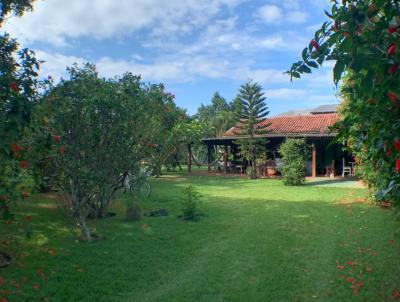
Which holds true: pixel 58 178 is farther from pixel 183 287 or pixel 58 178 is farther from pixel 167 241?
pixel 183 287

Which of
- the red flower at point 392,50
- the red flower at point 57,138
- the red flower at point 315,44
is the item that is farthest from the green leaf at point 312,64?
the red flower at point 57,138

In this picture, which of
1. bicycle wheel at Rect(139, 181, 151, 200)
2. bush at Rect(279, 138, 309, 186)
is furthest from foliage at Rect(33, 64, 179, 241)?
bush at Rect(279, 138, 309, 186)

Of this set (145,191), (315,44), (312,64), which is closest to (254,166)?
(145,191)

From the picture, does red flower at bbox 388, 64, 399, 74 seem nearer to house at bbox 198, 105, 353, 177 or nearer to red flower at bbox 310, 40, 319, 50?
red flower at bbox 310, 40, 319, 50

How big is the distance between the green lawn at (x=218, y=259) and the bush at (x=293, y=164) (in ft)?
22.0

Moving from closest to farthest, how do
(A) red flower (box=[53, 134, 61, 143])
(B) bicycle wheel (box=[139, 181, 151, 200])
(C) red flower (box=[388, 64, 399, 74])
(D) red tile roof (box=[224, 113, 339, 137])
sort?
(C) red flower (box=[388, 64, 399, 74]) < (A) red flower (box=[53, 134, 61, 143]) < (B) bicycle wheel (box=[139, 181, 151, 200]) < (D) red tile roof (box=[224, 113, 339, 137])

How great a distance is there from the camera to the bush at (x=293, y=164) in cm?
1630

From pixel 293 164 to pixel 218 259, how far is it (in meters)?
11.5

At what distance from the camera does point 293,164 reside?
16453mm

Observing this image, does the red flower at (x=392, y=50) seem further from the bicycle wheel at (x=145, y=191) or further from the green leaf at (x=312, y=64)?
the bicycle wheel at (x=145, y=191)

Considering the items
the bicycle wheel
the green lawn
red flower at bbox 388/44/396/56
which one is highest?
red flower at bbox 388/44/396/56

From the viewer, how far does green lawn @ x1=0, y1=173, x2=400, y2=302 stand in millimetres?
4445

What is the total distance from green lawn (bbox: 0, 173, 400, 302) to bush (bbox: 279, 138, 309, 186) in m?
6.70

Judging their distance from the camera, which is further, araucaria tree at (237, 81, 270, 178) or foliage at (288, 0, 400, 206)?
araucaria tree at (237, 81, 270, 178)
